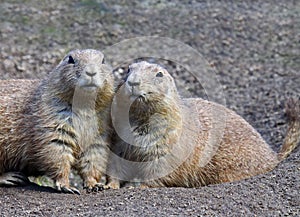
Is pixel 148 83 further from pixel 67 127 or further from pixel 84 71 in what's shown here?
pixel 67 127

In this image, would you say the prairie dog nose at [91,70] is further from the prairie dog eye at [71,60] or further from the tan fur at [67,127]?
the prairie dog eye at [71,60]

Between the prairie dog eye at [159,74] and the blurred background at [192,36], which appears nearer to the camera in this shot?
the prairie dog eye at [159,74]

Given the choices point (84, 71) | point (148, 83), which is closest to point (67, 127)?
point (84, 71)

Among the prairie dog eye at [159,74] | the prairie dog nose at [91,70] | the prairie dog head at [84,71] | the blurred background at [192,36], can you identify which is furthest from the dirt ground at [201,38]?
the prairie dog eye at [159,74]

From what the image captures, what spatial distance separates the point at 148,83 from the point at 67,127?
0.76 metres

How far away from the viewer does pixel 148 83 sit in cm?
603

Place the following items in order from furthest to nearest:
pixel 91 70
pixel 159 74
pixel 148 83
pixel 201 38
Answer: pixel 201 38
pixel 159 74
pixel 148 83
pixel 91 70

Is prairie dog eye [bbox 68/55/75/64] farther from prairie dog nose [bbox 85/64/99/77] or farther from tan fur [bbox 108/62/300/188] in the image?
tan fur [bbox 108/62/300/188]

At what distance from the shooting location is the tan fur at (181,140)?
19.9 ft

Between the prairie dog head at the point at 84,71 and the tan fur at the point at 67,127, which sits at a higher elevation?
the prairie dog head at the point at 84,71

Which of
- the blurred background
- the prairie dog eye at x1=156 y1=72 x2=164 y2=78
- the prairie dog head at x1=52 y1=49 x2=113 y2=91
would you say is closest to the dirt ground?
the blurred background

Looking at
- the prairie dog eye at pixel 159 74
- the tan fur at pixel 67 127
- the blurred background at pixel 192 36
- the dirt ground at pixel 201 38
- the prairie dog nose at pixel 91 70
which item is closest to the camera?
the prairie dog nose at pixel 91 70

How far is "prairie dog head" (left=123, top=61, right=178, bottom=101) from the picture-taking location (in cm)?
589

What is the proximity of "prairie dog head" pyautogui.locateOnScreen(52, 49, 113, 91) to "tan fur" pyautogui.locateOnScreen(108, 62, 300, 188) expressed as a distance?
21 cm
